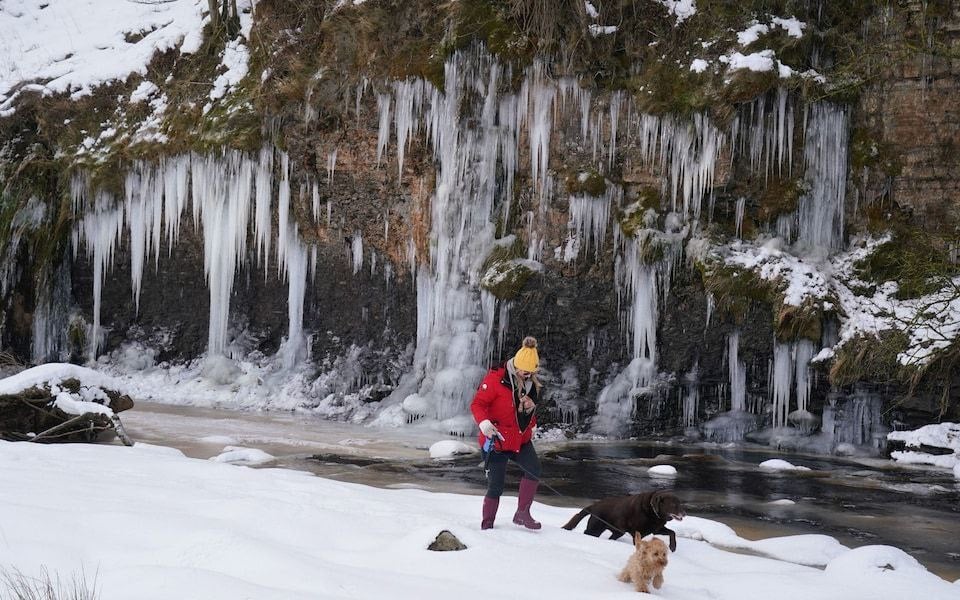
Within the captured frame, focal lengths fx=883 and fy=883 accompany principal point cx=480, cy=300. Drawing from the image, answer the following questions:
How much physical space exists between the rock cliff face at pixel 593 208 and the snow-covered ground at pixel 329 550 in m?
6.78

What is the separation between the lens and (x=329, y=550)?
4918 mm

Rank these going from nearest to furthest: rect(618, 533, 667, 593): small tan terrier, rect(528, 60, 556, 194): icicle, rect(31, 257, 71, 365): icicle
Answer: rect(618, 533, 667, 593): small tan terrier, rect(528, 60, 556, 194): icicle, rect(31, 257, 71, 365): icicle

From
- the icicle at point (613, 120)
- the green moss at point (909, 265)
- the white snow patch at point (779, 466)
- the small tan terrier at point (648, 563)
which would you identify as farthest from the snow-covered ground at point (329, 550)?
the icicle at point (613, 120)

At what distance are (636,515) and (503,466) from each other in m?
0.94

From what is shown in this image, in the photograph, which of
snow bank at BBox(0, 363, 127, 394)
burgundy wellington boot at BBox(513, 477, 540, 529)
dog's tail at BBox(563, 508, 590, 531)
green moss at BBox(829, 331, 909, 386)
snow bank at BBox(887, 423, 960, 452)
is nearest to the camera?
burgundy wellington boot at BBox(513, 477, 540, 529)

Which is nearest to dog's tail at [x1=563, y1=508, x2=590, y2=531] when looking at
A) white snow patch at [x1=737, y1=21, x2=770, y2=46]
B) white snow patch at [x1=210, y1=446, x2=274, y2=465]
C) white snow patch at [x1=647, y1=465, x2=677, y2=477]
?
white snow patch at [x1=647, y1=465, x2=677, y2=477]

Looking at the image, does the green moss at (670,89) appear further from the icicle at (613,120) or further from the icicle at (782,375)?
the icicle at (782,375)

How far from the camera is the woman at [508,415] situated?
5492mm

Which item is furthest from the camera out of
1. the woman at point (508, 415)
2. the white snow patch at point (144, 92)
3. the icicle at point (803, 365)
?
the white snow patch at point (144, 92)

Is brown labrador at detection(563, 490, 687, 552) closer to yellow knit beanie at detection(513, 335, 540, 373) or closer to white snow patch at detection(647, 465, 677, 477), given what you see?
yellow knit beanie at detection(513, 335, 540, 373)

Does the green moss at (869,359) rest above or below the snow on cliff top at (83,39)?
below

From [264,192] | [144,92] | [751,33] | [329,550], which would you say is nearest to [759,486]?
[329,550]

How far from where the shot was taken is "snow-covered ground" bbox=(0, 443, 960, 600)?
413 cm

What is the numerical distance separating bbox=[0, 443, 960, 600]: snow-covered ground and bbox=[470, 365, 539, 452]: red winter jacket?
0.59 meters
